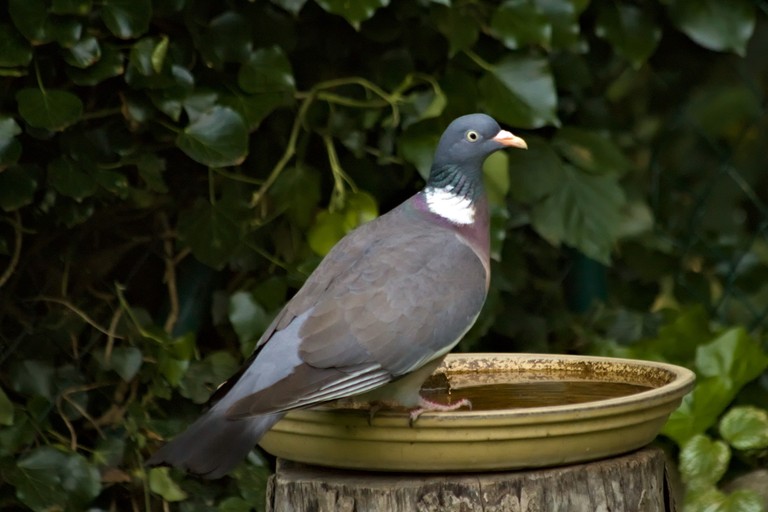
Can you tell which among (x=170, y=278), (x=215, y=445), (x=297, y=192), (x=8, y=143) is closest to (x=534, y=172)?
(x=297, y=192)

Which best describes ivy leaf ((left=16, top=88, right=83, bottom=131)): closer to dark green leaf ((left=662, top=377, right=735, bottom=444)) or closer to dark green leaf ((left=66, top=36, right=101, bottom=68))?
dark green leaf ((left=66, top=36, right=101, bottom=68))

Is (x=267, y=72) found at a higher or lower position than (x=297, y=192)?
higher

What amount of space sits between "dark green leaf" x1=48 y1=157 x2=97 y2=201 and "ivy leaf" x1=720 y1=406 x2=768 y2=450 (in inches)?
64.1

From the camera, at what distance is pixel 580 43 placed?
10.8ft

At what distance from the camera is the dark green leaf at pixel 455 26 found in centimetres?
297

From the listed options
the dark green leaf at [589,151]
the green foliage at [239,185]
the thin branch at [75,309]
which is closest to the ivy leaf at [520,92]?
the green foliage at [239,185]

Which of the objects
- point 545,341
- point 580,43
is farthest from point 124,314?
point 580,43

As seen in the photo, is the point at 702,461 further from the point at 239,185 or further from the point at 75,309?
the point at 75,309

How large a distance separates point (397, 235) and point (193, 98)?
0.76m

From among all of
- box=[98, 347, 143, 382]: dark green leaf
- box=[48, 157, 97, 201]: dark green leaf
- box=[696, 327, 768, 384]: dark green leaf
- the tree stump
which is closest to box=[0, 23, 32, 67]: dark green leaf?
box=[48, 157, 97, 201]: dark green leaf

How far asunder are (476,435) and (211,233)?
118 centimetres

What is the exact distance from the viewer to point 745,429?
303cm

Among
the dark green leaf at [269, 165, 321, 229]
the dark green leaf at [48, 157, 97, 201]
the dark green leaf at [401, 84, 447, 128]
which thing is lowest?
the dark green leaf at [269, 165, 321, 229]

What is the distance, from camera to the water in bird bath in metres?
2.29
